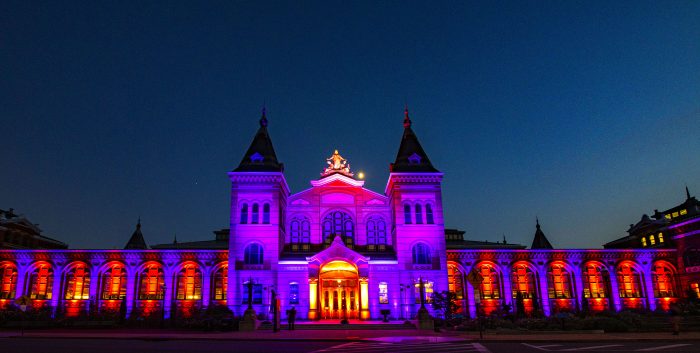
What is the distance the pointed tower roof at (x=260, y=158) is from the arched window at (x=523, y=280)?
84.3ft

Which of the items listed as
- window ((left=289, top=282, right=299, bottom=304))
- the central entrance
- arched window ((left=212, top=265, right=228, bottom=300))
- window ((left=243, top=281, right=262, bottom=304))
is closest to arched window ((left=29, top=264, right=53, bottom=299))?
arched window ((left=212, top=265, right=228, bottom=300))

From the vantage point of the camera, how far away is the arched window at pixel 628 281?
4856cm

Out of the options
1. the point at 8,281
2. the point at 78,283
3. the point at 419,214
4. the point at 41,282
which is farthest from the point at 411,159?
the point at 8,281

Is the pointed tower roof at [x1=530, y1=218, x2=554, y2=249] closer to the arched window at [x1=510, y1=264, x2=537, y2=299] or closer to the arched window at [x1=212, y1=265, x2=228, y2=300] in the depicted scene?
the arched window at [x1=510, y1=264, x2=537, y2=299]

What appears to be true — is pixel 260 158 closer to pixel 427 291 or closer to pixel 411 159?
pixel 411 159

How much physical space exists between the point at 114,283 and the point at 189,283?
23.8 ft

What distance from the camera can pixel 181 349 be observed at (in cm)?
2191

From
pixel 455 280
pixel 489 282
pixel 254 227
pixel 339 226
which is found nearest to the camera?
pixel 254 227

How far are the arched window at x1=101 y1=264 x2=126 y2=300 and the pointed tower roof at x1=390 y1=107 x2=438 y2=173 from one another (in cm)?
2867

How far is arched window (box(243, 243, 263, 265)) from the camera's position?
45.5 meters

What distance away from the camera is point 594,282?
4900 cm

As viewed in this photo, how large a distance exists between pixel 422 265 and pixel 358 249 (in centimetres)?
684

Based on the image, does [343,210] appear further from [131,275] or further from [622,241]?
[622,241]

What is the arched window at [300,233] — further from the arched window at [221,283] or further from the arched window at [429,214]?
the arched window at [429,214]
